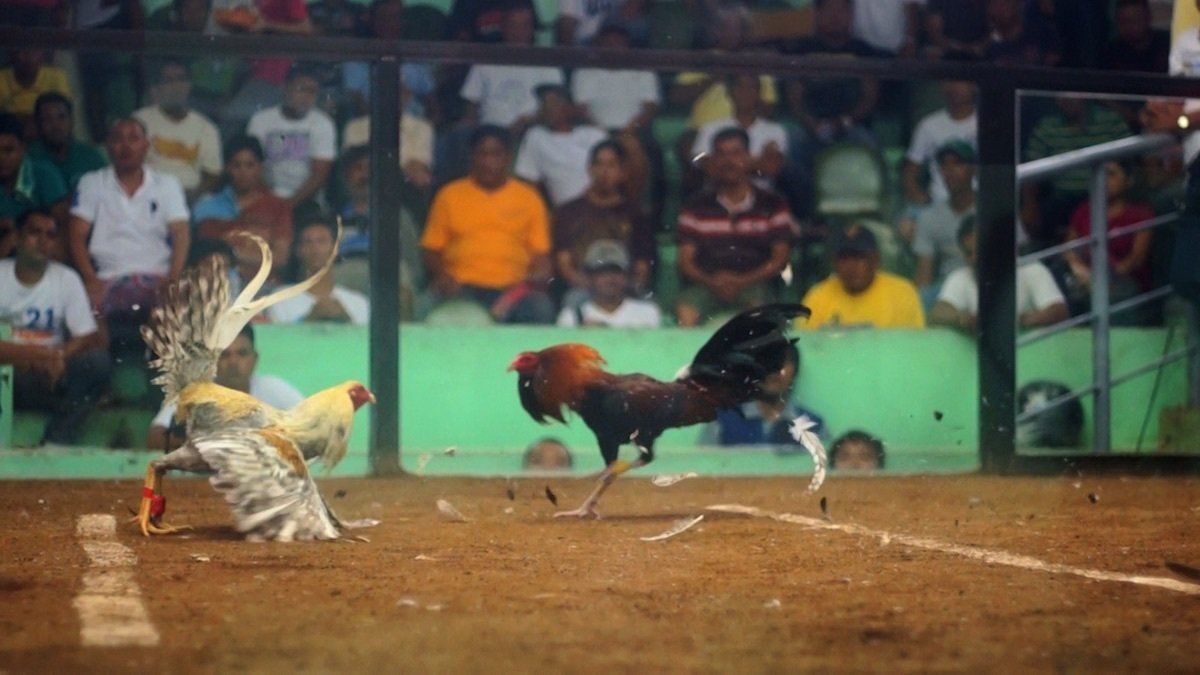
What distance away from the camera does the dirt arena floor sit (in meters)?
4.18

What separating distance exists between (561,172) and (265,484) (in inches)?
157

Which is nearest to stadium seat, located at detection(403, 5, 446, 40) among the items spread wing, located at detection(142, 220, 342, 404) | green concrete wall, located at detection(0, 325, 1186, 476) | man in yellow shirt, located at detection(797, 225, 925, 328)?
green concrete wall, located at detection(0, 325, 1186, 476)

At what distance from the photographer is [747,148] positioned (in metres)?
10.1

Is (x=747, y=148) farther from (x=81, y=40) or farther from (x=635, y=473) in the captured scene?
(x=81, y=40)

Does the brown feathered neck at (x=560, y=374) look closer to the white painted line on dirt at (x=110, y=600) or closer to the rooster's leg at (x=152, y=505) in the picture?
the rooster's leg at (x=152, y=505)

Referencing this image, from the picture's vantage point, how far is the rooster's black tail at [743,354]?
789 centimetres

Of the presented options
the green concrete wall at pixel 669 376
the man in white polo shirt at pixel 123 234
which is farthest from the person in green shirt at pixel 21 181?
the green concrete wall at pixel 669 376

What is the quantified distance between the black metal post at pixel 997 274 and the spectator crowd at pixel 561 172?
104mm

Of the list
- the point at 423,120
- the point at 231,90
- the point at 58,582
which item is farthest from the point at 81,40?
the point at 58,582

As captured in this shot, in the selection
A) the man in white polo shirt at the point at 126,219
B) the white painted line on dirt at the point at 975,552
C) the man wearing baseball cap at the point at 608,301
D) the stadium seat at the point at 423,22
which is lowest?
the white painted line on dirt at the point at 975,552

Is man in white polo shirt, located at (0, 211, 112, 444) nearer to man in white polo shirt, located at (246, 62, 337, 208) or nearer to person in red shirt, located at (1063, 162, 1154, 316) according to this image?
man in white polo shirt, located at (246, 62, 337, 208)

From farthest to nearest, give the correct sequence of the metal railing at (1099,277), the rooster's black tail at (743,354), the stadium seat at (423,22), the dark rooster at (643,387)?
the metal railing at (1099,277), the stadium seat at (423,22), the rooster's black tail at (743,354), the dark rooster at (643,387)

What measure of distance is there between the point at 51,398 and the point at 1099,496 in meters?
6.01

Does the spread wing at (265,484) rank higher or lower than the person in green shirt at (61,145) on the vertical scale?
lower
